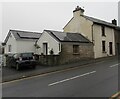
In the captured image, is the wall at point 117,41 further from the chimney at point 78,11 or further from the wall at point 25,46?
Answer: the wall at point 25,46

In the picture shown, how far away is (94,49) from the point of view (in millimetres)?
25703

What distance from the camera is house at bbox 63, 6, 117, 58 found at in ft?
85.4

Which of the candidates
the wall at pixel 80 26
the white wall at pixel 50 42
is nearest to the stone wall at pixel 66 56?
the white wall at pixel 50 42

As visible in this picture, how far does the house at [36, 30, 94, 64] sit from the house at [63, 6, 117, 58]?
2087 mm

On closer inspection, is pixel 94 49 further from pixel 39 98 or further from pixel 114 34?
pixel 39 98

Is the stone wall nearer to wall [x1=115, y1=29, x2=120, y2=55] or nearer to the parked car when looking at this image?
the parked car

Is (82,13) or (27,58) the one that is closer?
(27,58)

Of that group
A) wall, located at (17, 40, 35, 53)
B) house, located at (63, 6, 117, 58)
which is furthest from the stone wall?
wall, located at (17, 40, 35, 53)

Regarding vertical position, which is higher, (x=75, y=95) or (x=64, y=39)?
(x=64, y=39)

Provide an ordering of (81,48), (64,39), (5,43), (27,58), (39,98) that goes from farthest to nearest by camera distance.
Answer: (5,43) < (81,48) < (64,39) < (27,58) < (39,98)

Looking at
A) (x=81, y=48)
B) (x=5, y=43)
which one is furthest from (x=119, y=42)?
(x=5, y=43)

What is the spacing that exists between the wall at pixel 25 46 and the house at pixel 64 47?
1552 millimetres

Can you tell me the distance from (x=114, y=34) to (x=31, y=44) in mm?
15872

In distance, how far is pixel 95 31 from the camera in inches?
1032
